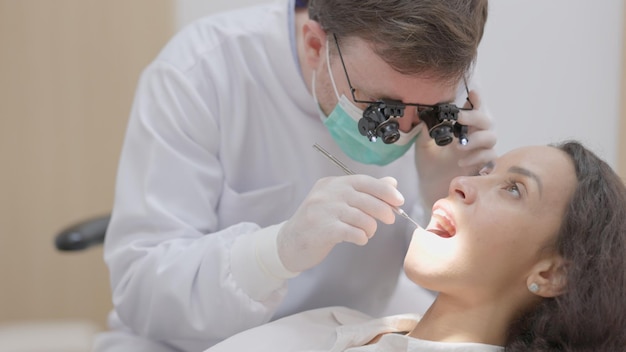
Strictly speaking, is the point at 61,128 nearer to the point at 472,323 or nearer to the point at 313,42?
the point at 313,42

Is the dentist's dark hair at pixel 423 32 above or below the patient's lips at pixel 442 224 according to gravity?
above

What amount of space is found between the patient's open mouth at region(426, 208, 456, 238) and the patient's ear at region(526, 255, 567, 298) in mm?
175

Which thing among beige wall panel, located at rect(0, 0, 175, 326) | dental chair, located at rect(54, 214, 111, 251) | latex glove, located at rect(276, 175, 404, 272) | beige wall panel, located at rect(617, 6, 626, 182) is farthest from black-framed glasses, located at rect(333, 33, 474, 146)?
beige wall panel, located at rect(0, 0, 175, 326)

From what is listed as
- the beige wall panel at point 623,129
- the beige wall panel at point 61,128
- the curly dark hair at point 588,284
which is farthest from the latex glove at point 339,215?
the beige wall panel at point 61,128

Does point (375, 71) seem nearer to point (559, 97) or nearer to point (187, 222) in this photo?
point (187, 222)

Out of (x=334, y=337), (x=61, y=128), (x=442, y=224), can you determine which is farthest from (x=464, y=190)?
(x=61, y=128)

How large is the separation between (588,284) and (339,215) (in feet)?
1.60

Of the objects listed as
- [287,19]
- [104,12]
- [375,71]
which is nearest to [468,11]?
[375,71]

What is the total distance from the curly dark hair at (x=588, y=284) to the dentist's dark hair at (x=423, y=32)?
1.13ft

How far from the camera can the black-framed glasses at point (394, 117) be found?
1728 mm

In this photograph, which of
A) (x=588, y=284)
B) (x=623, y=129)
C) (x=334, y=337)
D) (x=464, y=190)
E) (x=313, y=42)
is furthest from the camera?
(x=623, y=129)

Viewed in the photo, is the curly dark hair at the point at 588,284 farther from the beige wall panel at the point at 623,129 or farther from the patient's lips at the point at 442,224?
the beige wall panel at the point at 623,129

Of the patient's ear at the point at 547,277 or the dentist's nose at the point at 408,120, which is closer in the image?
the patient's ear at the point at 547,277

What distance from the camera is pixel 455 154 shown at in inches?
79.0
